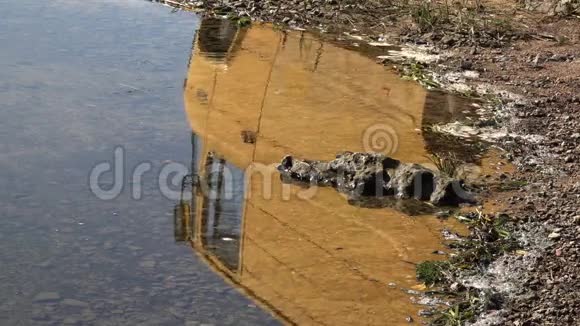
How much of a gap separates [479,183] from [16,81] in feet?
13.6

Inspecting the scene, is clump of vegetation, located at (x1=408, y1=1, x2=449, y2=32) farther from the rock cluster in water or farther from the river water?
the rock cluster in water

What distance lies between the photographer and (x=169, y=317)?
225 inches

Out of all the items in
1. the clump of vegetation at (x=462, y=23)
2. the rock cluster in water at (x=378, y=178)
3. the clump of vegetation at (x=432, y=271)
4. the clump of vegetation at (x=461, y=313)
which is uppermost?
the clump of vegetation at (x=462, y=23)

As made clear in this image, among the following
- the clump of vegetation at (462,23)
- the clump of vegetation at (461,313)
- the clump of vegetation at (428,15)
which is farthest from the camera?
the clump of vegetation at (428,15)

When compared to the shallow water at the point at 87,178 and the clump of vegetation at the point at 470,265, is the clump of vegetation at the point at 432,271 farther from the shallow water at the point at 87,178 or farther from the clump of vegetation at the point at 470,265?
the shallow water at the point at 87,178

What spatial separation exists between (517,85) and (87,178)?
4.29 metres

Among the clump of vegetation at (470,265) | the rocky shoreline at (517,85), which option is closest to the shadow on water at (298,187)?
the clump of vegetation at (470,265)

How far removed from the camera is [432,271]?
6.24m

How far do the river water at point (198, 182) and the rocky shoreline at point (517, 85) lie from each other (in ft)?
1.51

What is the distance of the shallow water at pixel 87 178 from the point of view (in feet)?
19.1

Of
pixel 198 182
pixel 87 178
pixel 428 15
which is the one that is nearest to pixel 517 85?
pixel 428 15

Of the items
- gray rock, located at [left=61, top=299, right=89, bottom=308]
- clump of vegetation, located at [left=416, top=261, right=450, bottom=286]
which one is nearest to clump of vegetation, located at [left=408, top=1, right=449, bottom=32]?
clump of vegetation, located at [left=416, top=261, right=450, bottom=286]

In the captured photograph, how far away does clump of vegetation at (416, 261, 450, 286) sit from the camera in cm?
618

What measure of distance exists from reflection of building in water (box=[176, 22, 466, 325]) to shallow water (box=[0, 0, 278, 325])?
8.2 inches
